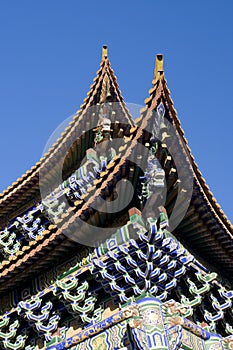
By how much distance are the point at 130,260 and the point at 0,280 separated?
2572mm

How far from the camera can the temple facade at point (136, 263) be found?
7664 mm

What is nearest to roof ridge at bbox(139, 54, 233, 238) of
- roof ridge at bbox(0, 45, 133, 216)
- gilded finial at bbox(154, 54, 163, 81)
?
gilded finial at bbox(154, 54, 163, 81)

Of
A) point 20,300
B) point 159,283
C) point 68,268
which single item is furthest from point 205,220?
point 20,300

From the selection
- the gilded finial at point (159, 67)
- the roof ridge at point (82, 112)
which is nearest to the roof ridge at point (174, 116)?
the gilded finial at point (159, 67)

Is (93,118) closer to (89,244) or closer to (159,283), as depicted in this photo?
(89,244)

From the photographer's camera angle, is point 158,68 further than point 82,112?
No

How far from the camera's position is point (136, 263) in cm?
768

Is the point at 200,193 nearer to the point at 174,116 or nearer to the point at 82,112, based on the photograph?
the point at 174,116

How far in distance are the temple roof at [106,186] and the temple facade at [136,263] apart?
2 cm

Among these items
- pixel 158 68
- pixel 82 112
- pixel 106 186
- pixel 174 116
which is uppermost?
pixel 82 112

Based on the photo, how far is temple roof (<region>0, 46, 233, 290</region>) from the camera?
8016 mm

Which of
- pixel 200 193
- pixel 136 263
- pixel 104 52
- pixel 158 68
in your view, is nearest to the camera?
pixel 136 263

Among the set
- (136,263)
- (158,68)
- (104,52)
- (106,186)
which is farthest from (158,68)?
(104,52)

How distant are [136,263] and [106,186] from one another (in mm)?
1192
